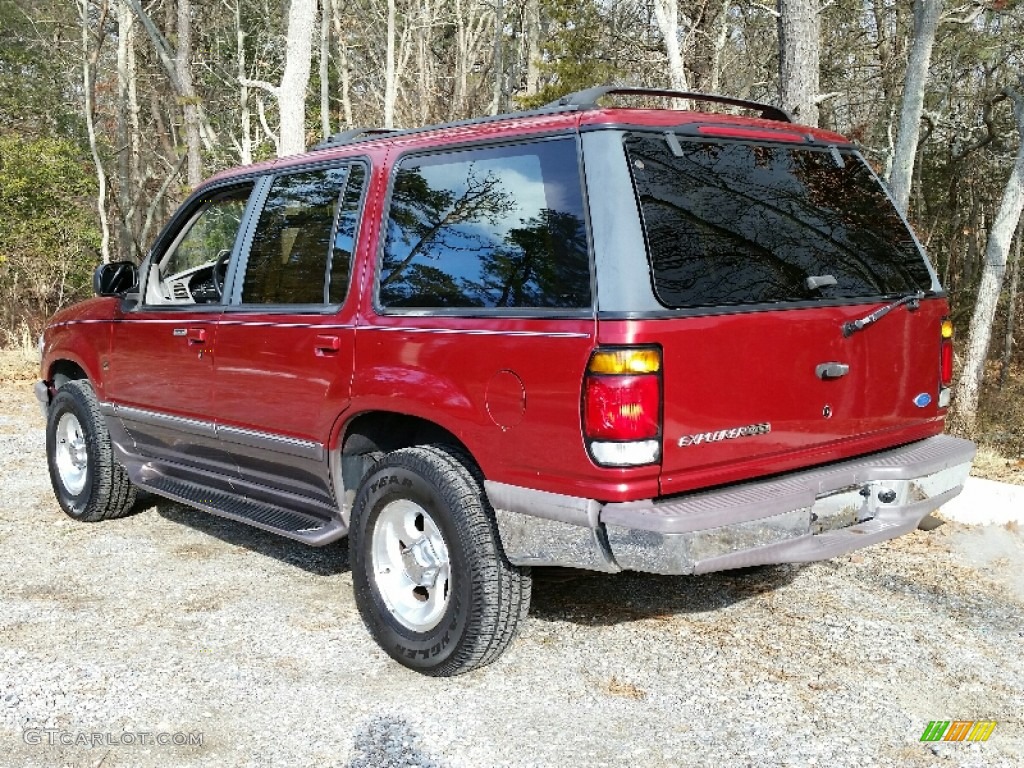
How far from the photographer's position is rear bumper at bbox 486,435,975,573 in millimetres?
3035

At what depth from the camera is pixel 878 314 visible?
3.58m

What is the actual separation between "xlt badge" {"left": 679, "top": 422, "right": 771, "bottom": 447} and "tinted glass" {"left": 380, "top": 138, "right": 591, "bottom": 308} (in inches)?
22.1

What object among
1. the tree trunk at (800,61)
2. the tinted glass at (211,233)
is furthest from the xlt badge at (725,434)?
the tree trunk at (800,61)

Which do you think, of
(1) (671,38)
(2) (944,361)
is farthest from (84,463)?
(1) (671,38)

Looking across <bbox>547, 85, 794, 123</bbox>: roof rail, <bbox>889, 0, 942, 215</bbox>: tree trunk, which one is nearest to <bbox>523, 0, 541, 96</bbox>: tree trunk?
<bbox>889, 0, 942, 215</bbox>: tree trunk

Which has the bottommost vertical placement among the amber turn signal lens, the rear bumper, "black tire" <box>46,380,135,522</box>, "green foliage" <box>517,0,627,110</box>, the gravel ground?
the gravel ground

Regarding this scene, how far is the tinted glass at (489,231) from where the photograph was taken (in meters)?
3.22

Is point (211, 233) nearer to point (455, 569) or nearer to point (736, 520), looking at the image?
point (455, 569)

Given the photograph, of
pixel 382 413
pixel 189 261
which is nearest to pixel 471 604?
pixel 382 413

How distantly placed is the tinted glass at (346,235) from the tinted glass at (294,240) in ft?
0.20

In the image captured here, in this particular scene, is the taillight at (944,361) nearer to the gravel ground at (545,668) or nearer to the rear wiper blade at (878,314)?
the rear wiper blade at (878,314)

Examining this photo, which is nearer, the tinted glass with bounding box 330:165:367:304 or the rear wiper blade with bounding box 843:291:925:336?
the rear wiper blade with bounding box 843:291:925:336

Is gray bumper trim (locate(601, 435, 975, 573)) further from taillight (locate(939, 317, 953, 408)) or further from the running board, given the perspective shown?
the running board

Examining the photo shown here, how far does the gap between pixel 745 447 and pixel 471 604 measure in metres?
1.12
